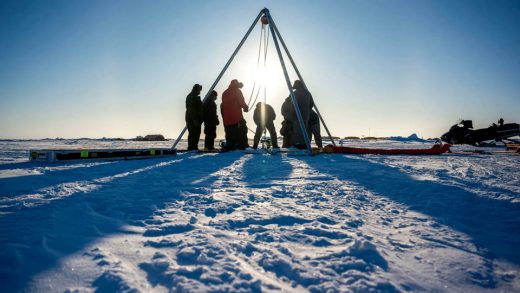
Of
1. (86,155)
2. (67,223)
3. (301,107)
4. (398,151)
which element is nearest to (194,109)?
(301,107)

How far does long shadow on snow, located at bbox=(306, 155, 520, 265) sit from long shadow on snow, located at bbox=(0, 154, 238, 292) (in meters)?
1.92

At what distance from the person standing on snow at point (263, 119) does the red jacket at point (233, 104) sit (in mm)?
1153

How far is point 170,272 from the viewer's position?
3.83 feet

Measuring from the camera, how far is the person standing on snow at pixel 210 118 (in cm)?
864

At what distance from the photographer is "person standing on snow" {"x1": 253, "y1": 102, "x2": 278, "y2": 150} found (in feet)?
30.7

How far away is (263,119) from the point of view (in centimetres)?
934

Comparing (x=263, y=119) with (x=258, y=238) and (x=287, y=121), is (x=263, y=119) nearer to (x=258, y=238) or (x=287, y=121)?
(x=287, y=121)

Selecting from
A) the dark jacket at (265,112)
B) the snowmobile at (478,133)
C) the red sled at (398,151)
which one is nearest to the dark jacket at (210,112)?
the dark jacket at (265,112)

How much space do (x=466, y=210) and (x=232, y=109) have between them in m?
6.72

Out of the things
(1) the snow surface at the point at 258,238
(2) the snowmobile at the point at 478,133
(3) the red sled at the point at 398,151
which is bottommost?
(1) the snow surface at the point at 258,238

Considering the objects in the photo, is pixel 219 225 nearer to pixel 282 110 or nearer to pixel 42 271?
pixel 42 271

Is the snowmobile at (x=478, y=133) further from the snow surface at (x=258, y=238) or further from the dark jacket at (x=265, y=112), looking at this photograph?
the snow surface at (x=258, y=238)

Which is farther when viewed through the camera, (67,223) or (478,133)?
(478,133)

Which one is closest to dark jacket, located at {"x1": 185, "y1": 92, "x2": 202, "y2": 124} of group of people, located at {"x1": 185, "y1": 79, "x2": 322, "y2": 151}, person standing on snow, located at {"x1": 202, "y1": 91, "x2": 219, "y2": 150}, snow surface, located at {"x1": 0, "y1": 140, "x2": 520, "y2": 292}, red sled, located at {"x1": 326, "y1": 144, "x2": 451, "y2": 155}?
group of people, located at {"x1": 185, "y1": 79, "x2": 322, "y2": 151}
